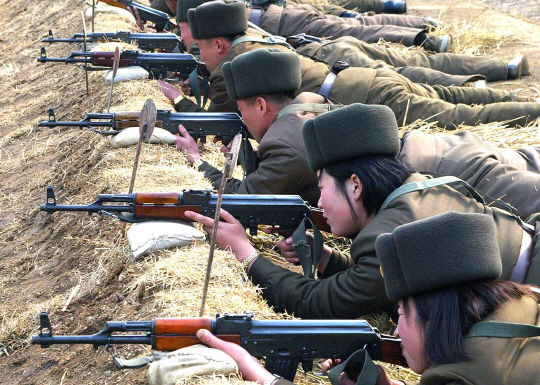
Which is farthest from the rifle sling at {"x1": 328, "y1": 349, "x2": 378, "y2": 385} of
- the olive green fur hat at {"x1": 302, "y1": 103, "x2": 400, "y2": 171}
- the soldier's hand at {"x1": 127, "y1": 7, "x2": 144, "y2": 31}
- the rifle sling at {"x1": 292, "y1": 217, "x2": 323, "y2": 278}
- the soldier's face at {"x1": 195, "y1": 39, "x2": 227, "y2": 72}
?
the soldier's hand at {"x1": 127, "y1": 7, "x2": 144, "y2": 31}

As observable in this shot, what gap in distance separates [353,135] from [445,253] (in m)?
1.26

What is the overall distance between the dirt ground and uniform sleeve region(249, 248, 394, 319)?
0.31 feet

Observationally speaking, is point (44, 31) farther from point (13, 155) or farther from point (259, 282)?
point (259, 282)

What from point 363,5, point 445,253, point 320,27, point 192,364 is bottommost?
point 363,5

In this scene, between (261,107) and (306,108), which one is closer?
(306,108)

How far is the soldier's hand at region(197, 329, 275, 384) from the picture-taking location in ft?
10.2

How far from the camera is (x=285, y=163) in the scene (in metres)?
4.83

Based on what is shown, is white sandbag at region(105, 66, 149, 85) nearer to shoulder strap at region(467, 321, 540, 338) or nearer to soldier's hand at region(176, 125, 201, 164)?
soldier's hand at region(176, 125, 201, 164)

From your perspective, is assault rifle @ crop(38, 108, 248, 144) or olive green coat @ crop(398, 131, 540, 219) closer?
olive green coat @ crop(398, 131, 540, 219)

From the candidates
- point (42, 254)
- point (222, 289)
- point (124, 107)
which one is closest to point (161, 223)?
point (222, 289)

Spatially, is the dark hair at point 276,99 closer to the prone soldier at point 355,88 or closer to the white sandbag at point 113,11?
the prone soldier at point 355,88

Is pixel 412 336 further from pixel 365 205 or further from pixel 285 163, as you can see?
pixel 285 163

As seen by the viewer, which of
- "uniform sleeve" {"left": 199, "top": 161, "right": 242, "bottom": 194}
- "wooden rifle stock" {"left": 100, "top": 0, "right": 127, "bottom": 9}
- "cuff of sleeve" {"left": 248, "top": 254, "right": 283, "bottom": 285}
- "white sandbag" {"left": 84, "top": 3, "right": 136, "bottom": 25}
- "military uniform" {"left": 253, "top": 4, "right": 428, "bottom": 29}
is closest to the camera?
"cuff of sleeve" {"left": 248, "top": 254, "right": 283, "bottom": 285}

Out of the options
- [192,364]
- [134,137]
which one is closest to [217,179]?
[134,137]
